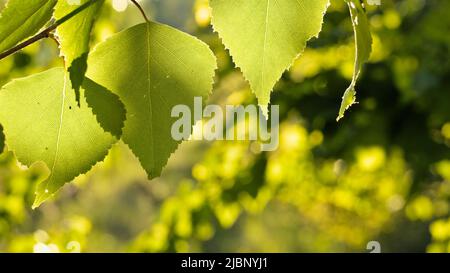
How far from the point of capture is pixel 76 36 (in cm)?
52

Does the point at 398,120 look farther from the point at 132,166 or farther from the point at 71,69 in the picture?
the point at 132,166

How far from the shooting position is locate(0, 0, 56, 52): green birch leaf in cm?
52

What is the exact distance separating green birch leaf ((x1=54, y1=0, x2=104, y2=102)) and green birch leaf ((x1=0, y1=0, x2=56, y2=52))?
12 mm

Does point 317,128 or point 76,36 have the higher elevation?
point 317,128

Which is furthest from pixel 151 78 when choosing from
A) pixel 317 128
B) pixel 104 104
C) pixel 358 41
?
pixel 317 128

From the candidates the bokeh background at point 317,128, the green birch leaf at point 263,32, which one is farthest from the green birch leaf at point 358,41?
the bokeh background at point 317,128

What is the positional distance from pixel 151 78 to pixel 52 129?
10cm

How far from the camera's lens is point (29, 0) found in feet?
1.69

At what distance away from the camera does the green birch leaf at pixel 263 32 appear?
51 centimetres

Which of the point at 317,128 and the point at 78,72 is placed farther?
the point at 317,128

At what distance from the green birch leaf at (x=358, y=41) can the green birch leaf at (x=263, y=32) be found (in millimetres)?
34

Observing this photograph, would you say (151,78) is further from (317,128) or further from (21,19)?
(317,128)

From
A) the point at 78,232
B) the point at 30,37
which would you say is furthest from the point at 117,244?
the point at 30,37
